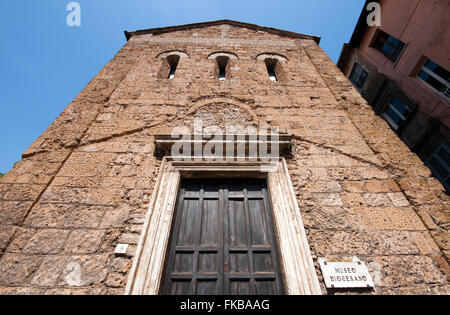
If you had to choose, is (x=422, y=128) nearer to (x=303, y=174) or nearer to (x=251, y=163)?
(x=303, y=174)

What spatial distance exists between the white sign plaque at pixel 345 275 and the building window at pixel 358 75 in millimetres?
9666

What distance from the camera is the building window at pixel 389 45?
6996 mm

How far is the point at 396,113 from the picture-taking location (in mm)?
7238

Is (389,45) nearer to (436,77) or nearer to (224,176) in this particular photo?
(436,77)

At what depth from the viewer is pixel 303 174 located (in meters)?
2.75

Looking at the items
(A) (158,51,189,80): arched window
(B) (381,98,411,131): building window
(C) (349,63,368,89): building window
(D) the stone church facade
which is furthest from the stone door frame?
(C) (349,63,368,89): building window

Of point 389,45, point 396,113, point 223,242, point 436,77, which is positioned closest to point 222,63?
point 223,242

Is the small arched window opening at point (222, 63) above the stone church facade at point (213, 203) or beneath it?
above

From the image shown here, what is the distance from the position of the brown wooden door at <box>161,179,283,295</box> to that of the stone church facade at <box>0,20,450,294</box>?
0.5 inches

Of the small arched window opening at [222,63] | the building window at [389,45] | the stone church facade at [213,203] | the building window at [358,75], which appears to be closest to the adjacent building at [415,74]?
the building window at [389,45]

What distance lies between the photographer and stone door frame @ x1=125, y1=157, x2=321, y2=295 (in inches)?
72.9

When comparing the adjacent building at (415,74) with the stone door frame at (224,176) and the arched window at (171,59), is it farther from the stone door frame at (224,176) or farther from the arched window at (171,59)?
the arched window at (171,59)

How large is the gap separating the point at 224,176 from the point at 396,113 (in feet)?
25.6
